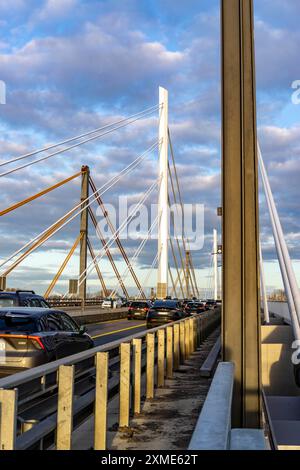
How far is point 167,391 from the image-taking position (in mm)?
9672

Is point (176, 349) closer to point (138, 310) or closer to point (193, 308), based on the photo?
point (138, 310)

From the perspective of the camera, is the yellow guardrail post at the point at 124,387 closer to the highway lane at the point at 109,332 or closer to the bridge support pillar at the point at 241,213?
the bridge support pillar at the point at 241,213

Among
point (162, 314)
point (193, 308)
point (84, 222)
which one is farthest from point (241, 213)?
point (84, 222)

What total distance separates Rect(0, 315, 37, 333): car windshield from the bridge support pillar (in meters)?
3.14

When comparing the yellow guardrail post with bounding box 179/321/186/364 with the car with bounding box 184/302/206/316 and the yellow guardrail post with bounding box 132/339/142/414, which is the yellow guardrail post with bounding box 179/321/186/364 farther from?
the car with bounding box 184/302/206/316

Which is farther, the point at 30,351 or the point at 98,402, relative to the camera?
the point at 30,351

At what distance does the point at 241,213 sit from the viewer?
8.03 meters

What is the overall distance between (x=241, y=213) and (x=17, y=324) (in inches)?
154

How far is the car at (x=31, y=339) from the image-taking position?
8.51 m

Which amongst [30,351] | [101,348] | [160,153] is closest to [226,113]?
[101,348]

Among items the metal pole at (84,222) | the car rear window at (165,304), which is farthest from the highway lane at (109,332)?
the metal pole at (84,222)

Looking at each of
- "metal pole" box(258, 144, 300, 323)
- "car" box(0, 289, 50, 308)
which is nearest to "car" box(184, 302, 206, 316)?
"metal pole" box(258, 144, 300, 323)

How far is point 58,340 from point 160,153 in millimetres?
37163
